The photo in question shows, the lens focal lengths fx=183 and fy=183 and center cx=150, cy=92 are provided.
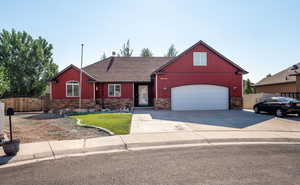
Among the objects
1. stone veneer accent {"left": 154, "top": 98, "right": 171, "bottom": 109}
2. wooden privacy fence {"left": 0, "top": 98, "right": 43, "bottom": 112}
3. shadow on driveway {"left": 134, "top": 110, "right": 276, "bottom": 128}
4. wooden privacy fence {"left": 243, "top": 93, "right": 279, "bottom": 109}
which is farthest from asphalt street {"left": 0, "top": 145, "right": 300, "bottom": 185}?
wooden privacy fence {"left": 0, "top": 98, "right": 43, "bottom": 112}

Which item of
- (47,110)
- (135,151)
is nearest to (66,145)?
(135,151)

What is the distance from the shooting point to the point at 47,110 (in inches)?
716

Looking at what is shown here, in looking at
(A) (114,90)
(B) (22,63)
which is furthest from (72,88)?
(B) (22,63)

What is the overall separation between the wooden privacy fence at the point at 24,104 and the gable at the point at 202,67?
13557 millimetres

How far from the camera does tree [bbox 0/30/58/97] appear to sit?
96.0ft

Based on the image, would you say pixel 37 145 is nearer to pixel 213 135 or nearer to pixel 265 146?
pixel 213 135

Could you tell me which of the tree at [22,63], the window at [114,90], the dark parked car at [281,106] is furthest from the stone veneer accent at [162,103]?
the tree at [22,63]

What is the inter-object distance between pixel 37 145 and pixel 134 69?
15.8m

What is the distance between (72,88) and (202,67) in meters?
13.1

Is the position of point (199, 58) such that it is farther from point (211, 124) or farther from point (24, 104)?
point (24, 104)

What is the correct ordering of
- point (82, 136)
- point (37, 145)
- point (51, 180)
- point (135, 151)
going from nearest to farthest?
point (51, 180), point (135, 151), point (37, 145), point (82, 136)

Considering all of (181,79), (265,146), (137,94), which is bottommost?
(265,146)

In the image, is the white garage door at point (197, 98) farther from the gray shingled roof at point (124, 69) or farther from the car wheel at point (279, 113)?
the car wheel at point (279, 113)

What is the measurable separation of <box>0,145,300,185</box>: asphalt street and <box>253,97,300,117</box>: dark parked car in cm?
863
